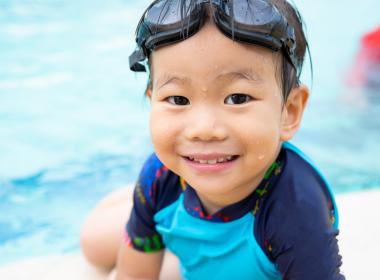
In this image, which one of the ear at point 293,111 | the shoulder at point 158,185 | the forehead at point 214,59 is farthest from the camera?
the shoulder at point 158,185

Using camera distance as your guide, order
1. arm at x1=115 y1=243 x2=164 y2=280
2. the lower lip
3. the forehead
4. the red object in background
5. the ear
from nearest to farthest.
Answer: the forehead, the lower lip, the ear, arm at x1=115 y1=243 x2=164 y2=280, the red object in background

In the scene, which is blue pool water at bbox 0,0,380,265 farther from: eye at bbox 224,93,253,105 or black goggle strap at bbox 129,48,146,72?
eye at bbox 224,93,253,105

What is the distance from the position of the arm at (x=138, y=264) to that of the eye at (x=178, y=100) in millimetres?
724

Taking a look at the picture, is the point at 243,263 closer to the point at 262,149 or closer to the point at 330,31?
the point at 262,149

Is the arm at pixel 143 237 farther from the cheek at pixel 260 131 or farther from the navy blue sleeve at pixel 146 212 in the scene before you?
the cheek at pixel 260 131

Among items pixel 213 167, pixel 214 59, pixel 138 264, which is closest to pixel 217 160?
pixel 213 167

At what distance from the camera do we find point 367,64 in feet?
16.6

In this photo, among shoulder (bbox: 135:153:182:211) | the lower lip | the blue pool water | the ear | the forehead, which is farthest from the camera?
the blue pool water

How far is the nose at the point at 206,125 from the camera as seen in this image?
1.40 meters

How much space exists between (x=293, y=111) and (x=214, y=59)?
0.38 m

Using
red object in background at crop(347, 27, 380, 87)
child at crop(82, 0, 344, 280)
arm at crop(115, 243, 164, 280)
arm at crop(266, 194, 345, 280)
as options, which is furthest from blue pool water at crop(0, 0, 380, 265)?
arm at crop(266, 194, 345, 280)

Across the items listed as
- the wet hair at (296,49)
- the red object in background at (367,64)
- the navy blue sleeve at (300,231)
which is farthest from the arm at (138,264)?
the red object in background at (367,64)

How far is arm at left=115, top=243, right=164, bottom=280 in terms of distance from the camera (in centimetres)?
202

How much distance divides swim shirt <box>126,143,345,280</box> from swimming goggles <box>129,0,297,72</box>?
0.38 m
